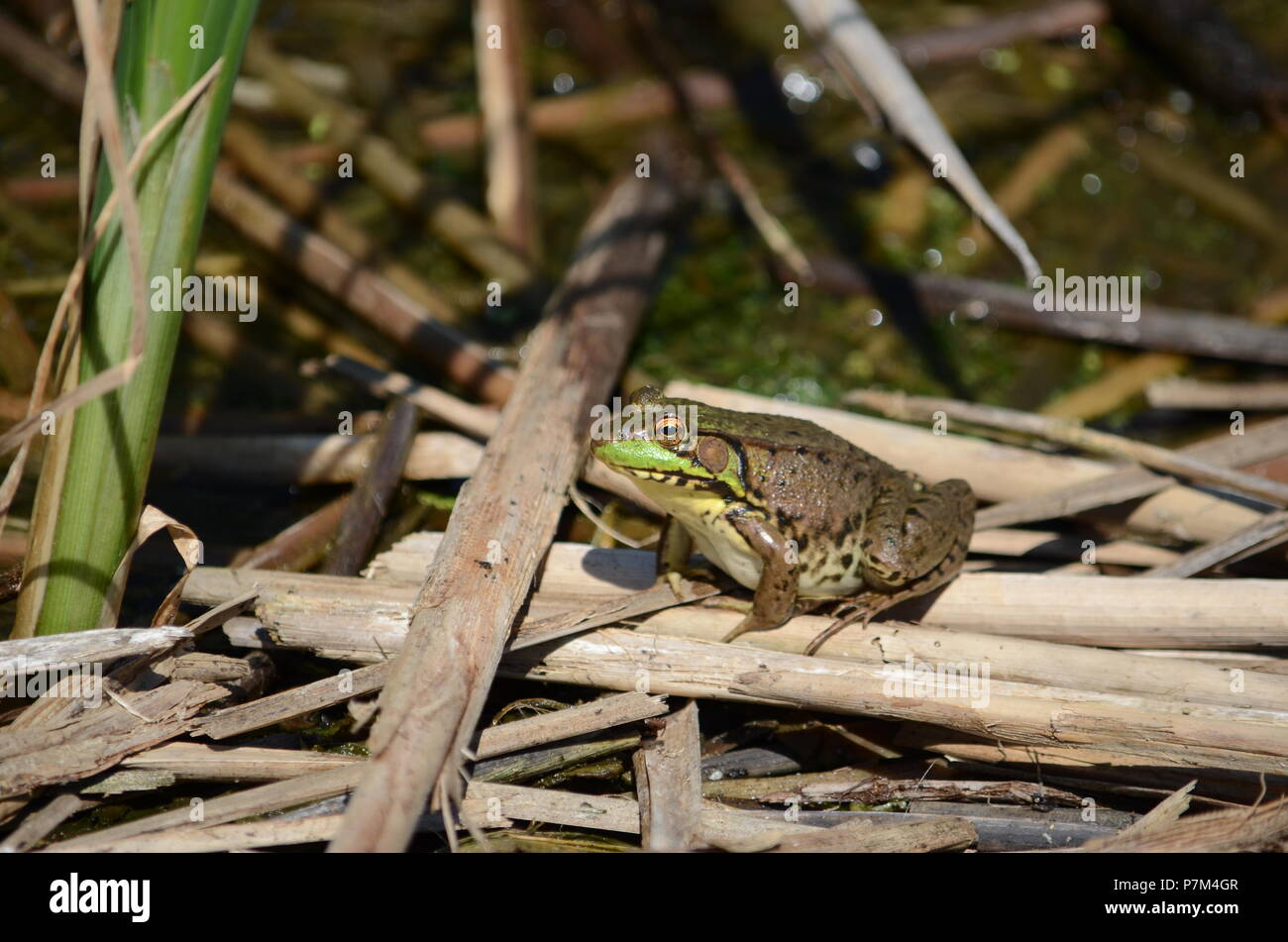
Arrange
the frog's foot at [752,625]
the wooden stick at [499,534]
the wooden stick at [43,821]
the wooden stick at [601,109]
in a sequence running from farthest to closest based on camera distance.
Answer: the wooden stick at [601,109] < the frog's foot at [752,625] < the wooden stick at [43,821] < the wooden stick at [499,534]

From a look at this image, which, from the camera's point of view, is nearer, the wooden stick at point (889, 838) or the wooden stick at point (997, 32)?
the wooden stick at point (889, 838)

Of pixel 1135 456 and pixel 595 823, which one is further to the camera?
pixel 1135 456

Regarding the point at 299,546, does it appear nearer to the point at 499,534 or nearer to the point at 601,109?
the point at 499,534

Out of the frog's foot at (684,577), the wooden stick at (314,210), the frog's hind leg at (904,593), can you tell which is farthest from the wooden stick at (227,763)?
the wooden stick at (314,210)

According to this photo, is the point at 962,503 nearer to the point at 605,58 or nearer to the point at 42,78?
the point at 605,58

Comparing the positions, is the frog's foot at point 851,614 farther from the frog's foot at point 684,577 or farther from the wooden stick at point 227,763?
the wooden stick at point 227,763

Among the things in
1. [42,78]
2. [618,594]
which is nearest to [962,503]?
[618,594]
